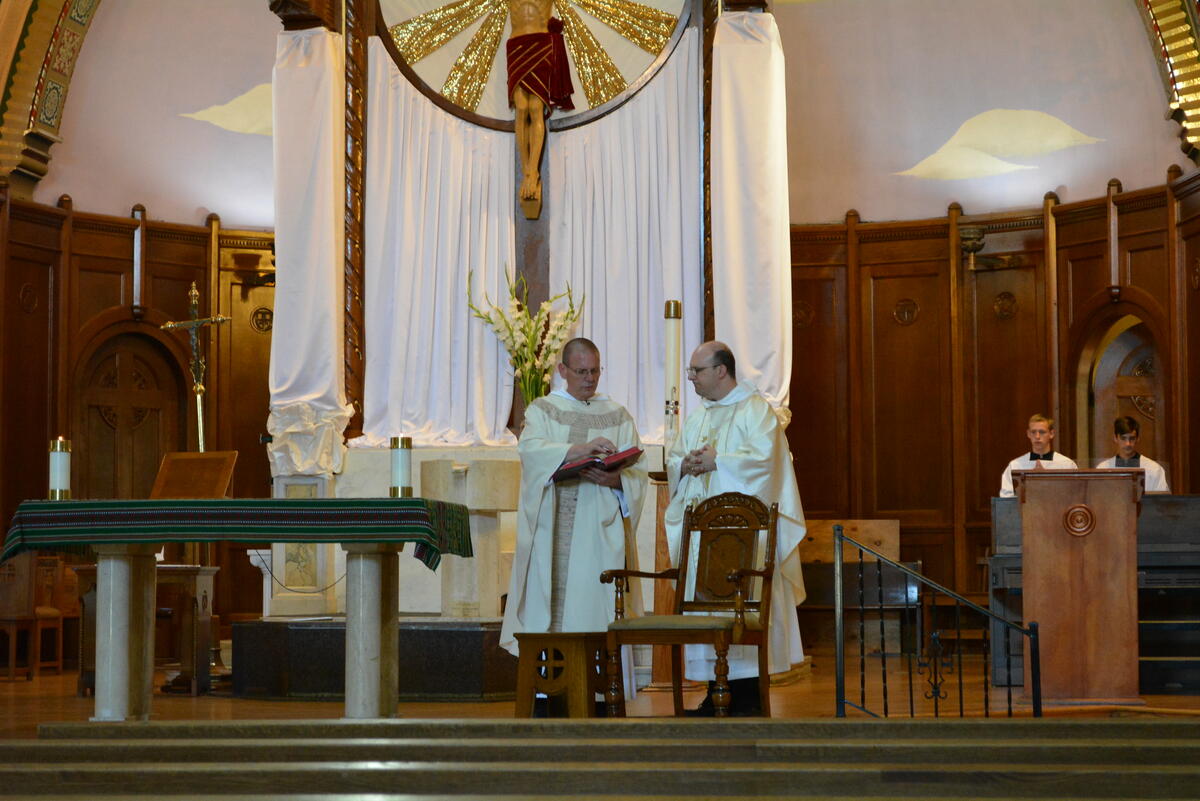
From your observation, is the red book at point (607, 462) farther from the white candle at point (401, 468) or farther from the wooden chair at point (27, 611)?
the wooden chair at point (27, 611)

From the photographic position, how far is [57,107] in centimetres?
1114

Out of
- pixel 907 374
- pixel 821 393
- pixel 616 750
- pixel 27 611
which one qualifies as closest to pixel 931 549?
pixel 907 374

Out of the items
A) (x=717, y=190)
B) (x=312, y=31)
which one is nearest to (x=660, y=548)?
(x=717, y=190)

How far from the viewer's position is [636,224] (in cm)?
959

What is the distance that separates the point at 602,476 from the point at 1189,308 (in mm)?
5520

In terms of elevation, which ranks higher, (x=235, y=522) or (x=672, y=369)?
(x=672, y=369)

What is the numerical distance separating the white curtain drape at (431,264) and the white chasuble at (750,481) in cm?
286

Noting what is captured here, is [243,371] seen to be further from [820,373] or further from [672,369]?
[672,369]

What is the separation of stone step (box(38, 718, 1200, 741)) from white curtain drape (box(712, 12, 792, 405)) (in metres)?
3.91

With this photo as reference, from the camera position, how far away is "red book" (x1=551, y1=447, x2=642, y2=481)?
6199 mm

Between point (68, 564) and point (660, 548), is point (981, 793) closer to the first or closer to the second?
point (660, 548)

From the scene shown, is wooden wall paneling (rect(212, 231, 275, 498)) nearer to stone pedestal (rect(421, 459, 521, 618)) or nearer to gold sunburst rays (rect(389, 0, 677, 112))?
gold sunburst rays (rect(389, 0, 677, 112))

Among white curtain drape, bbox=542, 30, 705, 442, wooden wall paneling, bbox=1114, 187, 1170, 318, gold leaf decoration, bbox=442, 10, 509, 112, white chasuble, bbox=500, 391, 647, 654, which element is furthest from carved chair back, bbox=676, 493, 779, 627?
wooden wall paneling, bbox=1114, 187, 1170, 318

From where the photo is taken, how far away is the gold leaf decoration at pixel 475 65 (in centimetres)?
1007
